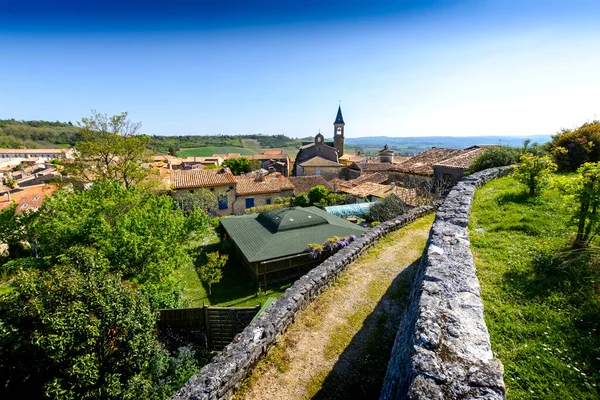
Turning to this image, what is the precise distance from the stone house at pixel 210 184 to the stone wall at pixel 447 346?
1065 inches

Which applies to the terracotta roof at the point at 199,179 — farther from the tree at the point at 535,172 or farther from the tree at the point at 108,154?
the tree at the point at 535,172

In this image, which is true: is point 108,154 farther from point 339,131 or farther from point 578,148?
point 339,131

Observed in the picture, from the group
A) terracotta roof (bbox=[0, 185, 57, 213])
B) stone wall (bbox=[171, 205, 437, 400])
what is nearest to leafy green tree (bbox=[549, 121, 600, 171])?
stone wall (bbox=[171, 205, 437, 400])

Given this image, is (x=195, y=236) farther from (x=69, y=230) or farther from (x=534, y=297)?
(x=534, y=297)

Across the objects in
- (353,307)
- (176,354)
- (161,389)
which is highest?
(353,307)

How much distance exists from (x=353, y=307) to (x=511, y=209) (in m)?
5.63

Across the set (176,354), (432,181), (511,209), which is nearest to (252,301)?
(176,354)

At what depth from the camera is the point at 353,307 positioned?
6785mm

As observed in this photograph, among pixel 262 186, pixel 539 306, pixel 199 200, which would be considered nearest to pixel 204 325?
pixel 539 306

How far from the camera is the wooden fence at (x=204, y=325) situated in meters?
9.45

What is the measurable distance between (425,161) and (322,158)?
81.4 feet

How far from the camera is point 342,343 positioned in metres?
5.58

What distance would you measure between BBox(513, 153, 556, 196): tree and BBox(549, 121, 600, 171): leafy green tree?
5351mm

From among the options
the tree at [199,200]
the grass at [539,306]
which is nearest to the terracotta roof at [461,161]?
the grass at [539,306]
